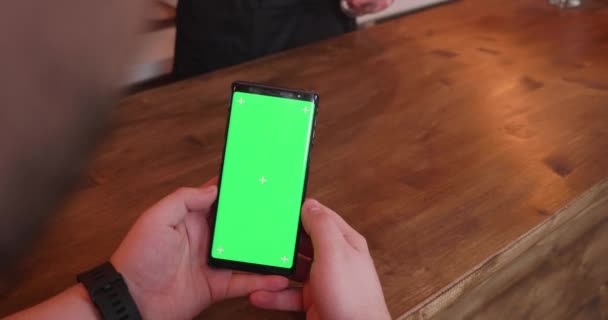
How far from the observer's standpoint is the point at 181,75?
1195 mm

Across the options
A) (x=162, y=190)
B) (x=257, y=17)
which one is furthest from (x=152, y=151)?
(x=257, y=17)

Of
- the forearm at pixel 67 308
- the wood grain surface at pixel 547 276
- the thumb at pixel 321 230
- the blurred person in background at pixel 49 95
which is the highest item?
the blurred person in background at pixel 49 95

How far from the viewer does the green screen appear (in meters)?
0.57

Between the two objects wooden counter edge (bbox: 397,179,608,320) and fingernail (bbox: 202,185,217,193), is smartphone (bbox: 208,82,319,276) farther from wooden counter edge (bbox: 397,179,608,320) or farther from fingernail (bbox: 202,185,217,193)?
wooden counter edge (bbox: 397,179,608,320)

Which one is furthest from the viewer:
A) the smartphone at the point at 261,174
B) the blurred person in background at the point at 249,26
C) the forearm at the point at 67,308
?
the blurred person in background at the point at 249,26

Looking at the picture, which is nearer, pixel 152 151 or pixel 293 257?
pixel 293 257

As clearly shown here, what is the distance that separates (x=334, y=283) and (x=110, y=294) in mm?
185

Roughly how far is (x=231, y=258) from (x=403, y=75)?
504 millimetres

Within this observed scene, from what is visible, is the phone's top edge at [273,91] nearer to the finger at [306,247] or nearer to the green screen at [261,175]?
the green screen at [261,175]

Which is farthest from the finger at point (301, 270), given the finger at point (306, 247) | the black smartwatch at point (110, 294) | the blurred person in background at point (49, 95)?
the blurred person in background at point (49, 95)

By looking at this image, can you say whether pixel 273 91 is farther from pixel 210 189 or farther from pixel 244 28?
pixel 244 28

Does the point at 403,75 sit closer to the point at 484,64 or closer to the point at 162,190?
the point at 484,64

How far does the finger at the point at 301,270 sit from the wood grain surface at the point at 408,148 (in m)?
0.04

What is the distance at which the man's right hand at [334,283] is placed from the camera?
0.49 m
